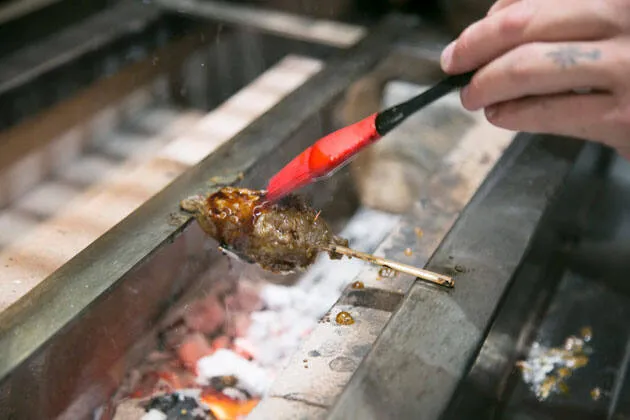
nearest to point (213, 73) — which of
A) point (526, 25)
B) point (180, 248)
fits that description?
point (180, 248)

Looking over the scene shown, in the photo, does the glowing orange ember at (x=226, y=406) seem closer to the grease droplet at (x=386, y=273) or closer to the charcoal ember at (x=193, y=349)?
the charcoal ember at (x=193, y=349)

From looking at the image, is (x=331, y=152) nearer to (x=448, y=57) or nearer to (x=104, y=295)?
(x=448, y=57)

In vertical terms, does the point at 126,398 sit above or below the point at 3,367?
below

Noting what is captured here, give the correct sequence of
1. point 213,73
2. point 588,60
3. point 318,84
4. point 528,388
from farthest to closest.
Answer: point 213,73, point 318,84, point 528,388, point 588,60

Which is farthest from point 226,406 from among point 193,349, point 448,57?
point 448,57

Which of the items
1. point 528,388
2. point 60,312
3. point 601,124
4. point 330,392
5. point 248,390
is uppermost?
point 601,124

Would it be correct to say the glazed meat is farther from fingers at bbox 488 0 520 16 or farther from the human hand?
fingers at bbox 488 0 520 16

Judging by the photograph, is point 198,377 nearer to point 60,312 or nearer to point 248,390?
point 248,390
